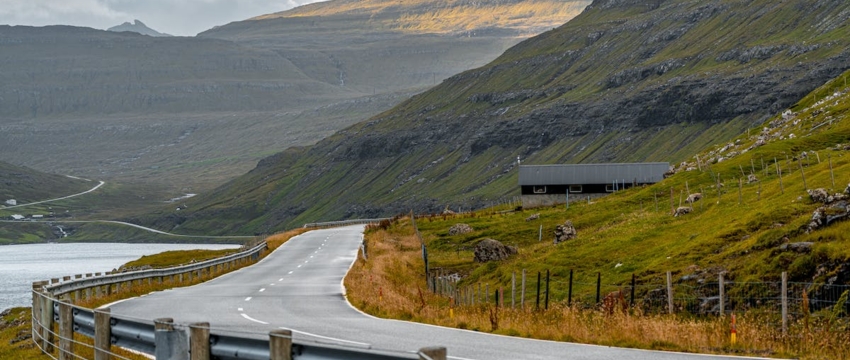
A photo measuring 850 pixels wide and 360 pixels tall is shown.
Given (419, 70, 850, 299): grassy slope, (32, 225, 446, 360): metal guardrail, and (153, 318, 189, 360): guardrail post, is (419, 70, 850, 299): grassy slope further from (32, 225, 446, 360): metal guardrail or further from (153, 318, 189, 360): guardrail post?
(153, 318, 189, 360): guardrail post

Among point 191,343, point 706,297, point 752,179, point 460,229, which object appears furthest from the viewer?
point 460,229

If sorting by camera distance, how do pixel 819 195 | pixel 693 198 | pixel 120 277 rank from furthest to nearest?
pixel 693 198, pixel 819 195, pixel 120 277

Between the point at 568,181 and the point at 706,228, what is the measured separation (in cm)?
6820

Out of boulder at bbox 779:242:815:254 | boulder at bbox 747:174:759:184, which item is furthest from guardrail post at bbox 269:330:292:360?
boulder at bbox 747:174:759:184

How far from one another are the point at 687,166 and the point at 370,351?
93567mm

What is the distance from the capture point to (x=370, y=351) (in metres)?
9.45

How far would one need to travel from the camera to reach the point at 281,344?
10.4 metres

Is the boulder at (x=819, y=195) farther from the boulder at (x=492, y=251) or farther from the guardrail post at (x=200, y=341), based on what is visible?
the guardrail post at (x=200, y=341)

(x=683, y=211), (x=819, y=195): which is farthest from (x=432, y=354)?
(x=683, y=211)

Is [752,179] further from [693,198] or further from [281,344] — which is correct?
[281,344]

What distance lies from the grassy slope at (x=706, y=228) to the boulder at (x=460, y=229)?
0.78m

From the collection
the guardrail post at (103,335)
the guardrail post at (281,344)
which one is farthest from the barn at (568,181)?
the guardrail post at (281,344)

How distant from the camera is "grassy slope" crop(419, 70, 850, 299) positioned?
3922 cm

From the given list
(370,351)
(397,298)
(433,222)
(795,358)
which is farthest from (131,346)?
(433,222)
